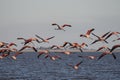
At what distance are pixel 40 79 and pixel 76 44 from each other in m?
30.2

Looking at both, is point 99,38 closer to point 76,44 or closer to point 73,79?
point 76,44

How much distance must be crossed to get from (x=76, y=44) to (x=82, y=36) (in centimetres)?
333

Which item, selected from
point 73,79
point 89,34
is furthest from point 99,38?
point 73,79

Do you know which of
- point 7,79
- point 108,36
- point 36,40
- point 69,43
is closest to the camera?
point 108,36

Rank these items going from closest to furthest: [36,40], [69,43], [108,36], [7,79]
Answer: [108,36], [36,40], [69,43], [7,79]

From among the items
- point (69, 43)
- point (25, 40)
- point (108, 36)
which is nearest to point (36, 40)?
point (25, 40)

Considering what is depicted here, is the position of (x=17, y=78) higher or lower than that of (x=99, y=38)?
lower

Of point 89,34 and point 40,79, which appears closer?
point 89,34

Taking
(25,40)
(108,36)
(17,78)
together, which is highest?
(108,36)

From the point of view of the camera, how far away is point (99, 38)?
1287 inches

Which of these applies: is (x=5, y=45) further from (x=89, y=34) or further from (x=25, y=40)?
(x=89, y=34)

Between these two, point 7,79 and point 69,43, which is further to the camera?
point 7,79

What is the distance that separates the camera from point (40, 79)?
64.9m

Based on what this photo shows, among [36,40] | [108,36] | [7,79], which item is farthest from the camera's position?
[7,79]
